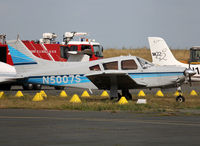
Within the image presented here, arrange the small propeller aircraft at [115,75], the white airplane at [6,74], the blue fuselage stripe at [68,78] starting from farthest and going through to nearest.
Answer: the white airplane at [6,74] → the blue fuselage stripe at [68,78] → the small propeller aircraft at [115,75]

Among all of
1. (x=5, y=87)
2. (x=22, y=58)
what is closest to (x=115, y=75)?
(x=22, y=58)

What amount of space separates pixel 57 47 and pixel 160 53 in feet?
32.4

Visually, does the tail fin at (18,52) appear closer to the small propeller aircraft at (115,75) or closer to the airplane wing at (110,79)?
the small propeller aircraft at (115,75)

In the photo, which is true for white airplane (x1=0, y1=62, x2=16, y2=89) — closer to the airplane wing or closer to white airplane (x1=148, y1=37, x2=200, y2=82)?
the airplane wing

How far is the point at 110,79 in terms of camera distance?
21.9m

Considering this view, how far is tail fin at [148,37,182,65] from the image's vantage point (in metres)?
42.5

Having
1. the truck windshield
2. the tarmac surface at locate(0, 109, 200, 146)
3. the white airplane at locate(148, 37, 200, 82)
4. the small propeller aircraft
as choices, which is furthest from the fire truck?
the tarmac surface at locate(0, 109, 200, 146)

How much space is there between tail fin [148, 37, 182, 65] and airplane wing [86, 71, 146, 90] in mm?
20103

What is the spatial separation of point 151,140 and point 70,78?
1254 cm

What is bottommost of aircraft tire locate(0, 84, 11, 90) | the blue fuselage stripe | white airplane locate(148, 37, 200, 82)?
aircraft tire locate(0, 84, 11, 90)

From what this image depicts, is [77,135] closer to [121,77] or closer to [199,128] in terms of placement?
[199,128]

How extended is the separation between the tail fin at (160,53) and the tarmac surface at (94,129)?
26.2 meters

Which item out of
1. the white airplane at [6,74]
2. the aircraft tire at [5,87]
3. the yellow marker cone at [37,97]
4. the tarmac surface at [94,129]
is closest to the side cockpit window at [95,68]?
the yellow marker cone at [37,97]

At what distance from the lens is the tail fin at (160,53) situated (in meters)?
42.5
